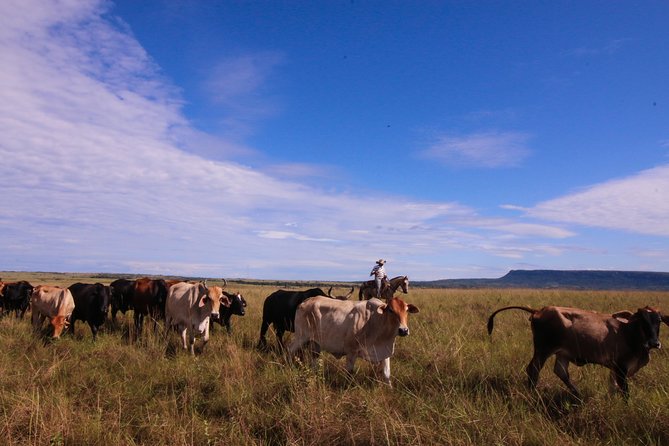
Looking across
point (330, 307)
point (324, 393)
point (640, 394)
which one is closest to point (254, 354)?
point (330, 307)

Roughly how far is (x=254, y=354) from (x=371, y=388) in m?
3.09

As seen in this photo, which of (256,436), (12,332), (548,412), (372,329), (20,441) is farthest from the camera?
(12,332)

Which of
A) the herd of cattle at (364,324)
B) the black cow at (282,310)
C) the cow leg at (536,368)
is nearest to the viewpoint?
the herd of cattle at (364,324)

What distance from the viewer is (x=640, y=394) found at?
6.11 meters

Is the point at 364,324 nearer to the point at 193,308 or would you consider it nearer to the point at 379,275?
the point at 193,308

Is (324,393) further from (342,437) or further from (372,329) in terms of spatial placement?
(372,329)

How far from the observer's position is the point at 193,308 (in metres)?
10.4

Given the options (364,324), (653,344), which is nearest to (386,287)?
(364,324)

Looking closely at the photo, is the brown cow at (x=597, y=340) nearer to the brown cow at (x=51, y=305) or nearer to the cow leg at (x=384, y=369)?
the cow leg at (x=384, y=369)

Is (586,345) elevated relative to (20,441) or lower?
elevated

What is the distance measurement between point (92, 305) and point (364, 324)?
7.74 meters

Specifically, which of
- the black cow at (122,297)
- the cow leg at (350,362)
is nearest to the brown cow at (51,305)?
the black cow at (122,297)

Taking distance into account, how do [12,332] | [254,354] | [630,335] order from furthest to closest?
[12,332] → [254,354] → [630,335]

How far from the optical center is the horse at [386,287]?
21.5 m
